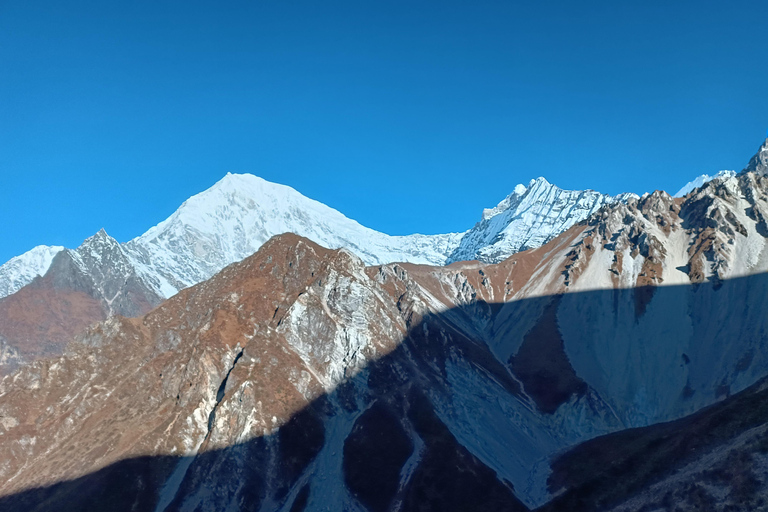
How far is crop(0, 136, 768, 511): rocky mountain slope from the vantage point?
12075 cm

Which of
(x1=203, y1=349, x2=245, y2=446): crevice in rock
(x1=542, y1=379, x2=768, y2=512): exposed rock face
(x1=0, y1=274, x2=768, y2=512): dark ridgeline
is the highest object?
(x1=203, y1=349, x2=245, y2=446): crevice in rock

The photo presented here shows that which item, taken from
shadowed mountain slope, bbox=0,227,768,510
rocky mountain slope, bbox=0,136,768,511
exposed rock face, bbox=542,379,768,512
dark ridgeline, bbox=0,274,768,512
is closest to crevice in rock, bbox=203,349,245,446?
shadowed mountain slope, bbox=0,227,768,510

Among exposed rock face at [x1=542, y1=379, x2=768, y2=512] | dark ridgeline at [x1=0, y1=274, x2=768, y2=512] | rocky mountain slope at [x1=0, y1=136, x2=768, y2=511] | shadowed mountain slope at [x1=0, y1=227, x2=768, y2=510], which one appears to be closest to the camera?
exposed rock face at [x1=542, y1=379, x2=768, y2=512]

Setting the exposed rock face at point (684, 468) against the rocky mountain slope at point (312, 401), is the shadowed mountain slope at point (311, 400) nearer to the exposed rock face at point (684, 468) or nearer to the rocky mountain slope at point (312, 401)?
the rocky mountain slope at point (312, 401)

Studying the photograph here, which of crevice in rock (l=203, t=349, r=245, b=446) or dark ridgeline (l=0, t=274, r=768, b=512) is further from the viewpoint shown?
crevice in rock (l=203, t=349, r=245, b=446)

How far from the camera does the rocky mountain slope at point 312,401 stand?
396 ft

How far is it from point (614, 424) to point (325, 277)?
105264 millimetres

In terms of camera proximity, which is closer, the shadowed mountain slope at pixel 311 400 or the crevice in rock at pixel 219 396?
the shadowed mountain slope at pixel 311 400

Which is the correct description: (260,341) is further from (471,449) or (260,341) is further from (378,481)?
(471,449)

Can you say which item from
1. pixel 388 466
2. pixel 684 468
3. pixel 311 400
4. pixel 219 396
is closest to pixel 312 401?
pixel 311 400

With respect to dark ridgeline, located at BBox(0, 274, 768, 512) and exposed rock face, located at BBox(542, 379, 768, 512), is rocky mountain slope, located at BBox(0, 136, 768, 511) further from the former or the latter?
exposed rock face, located at BBox(542, 379, 768, 512)

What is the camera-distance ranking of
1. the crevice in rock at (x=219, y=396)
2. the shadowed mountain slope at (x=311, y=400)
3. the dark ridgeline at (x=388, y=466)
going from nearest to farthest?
1. the dark ridgeline at (x=388, y=466)
2. the shadowed mountain slope at (x=311, y=400)
3. the crevice in rock at (x=219, y=396)

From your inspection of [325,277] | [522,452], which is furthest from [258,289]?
[522,452]

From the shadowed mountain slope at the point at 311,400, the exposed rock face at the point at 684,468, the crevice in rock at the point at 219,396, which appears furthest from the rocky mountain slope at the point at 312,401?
the exposed rock face at the point at 684,468
